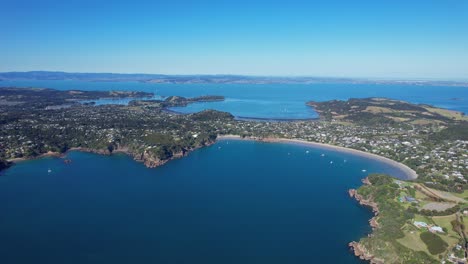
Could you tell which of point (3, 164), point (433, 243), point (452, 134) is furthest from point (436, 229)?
point (3, 164)

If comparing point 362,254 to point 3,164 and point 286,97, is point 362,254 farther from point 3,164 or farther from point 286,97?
point 286,97

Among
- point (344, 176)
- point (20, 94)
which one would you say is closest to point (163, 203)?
point (344, 176)

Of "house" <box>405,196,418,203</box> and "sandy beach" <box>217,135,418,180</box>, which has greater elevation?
"house" <box>405,196,418,203</box>

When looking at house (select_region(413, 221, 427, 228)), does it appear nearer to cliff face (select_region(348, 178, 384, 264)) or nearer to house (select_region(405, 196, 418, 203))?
cliff face (select_region(348, 178, 384, 264))

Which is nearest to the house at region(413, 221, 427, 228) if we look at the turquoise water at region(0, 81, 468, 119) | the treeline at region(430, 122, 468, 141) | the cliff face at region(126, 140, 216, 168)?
the cliff face at region(126, 140, 216, 168)

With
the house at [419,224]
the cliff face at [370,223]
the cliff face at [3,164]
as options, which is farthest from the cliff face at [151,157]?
the house at [419,224]

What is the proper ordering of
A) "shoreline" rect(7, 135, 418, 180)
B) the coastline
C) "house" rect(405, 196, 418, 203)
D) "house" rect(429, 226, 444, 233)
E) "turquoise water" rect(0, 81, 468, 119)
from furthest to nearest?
"turquoise water" rect(0, 81, 468, 119)
"shoreline" rect(7, 135, 418, 180)
"house" rect(405, 196, 418, 203)
"house" rect(429, 226, 444, 233)
the coastline

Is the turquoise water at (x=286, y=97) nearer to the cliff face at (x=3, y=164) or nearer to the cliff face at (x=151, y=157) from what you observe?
the cliff face at (x=151, y=157)

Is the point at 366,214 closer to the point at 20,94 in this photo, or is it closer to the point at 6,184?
the point at 6,184
